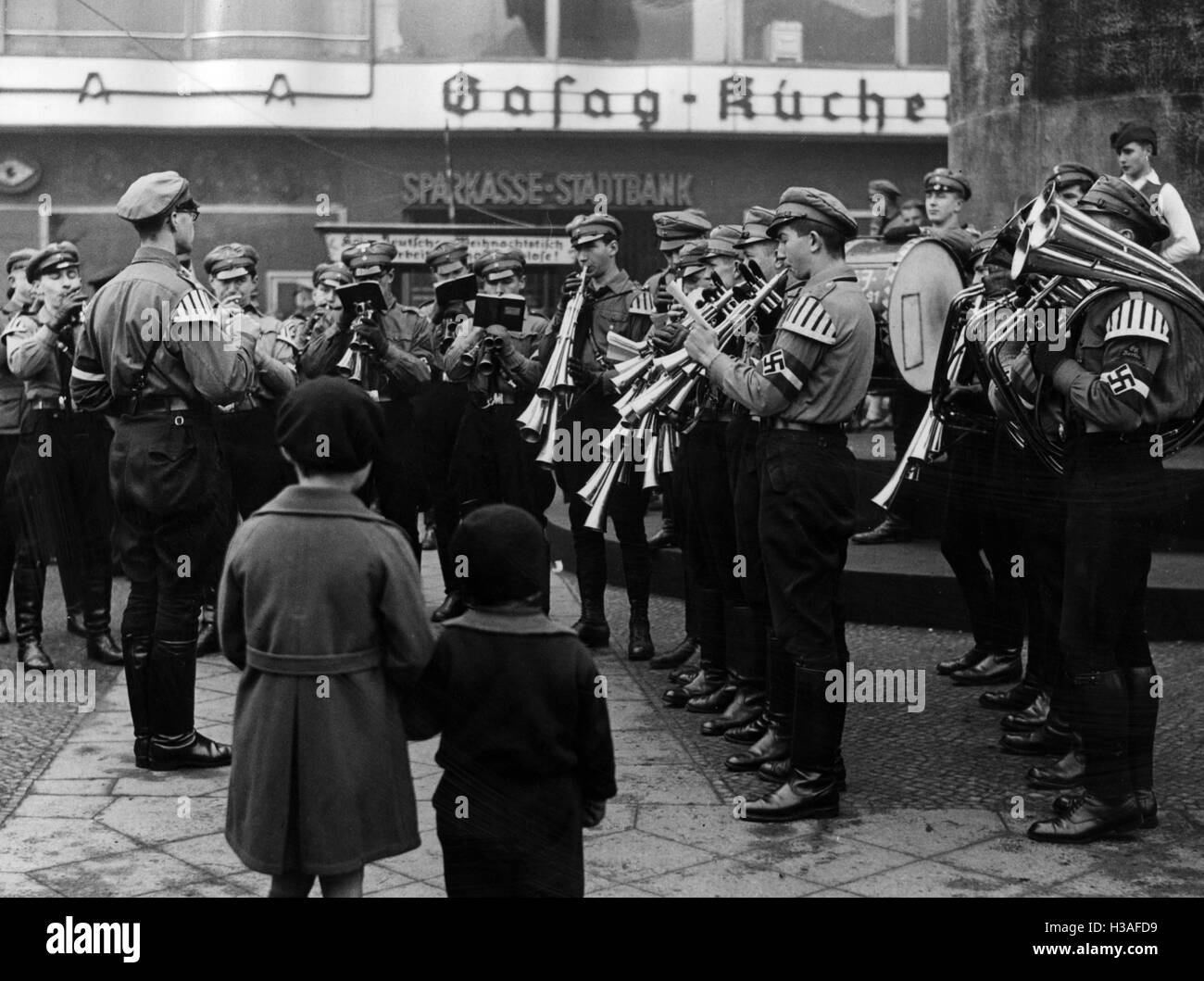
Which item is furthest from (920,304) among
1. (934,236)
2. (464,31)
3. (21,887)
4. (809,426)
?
(464,31)

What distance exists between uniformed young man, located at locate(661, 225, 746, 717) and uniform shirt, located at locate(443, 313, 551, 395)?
5.17 feet

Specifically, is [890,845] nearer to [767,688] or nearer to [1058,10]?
[767,688]

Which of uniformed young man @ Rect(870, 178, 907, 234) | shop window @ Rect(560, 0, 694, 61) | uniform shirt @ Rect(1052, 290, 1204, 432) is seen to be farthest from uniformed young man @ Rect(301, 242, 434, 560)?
shop window @ Rect(560, 0, 694, 61)

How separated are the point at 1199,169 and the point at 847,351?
4.87 meters

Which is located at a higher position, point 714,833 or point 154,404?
point 154,404

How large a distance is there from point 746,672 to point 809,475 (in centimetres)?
150

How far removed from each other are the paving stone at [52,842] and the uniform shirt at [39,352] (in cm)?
320

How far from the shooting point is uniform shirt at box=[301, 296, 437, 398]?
9.18 m

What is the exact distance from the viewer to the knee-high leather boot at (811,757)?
5660 mm

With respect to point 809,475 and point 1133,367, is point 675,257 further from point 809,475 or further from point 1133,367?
point 1133,367

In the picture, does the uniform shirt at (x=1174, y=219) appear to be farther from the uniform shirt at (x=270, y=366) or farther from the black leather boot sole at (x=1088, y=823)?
the uniform shirt at (x=270, y=366)

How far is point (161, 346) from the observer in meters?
6.34

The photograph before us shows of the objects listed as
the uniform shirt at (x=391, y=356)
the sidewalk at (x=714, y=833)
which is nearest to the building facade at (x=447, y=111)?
the uniform shirt at (x=391, y=356)

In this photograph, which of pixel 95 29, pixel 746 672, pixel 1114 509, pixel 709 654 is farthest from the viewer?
pixel 95 29
